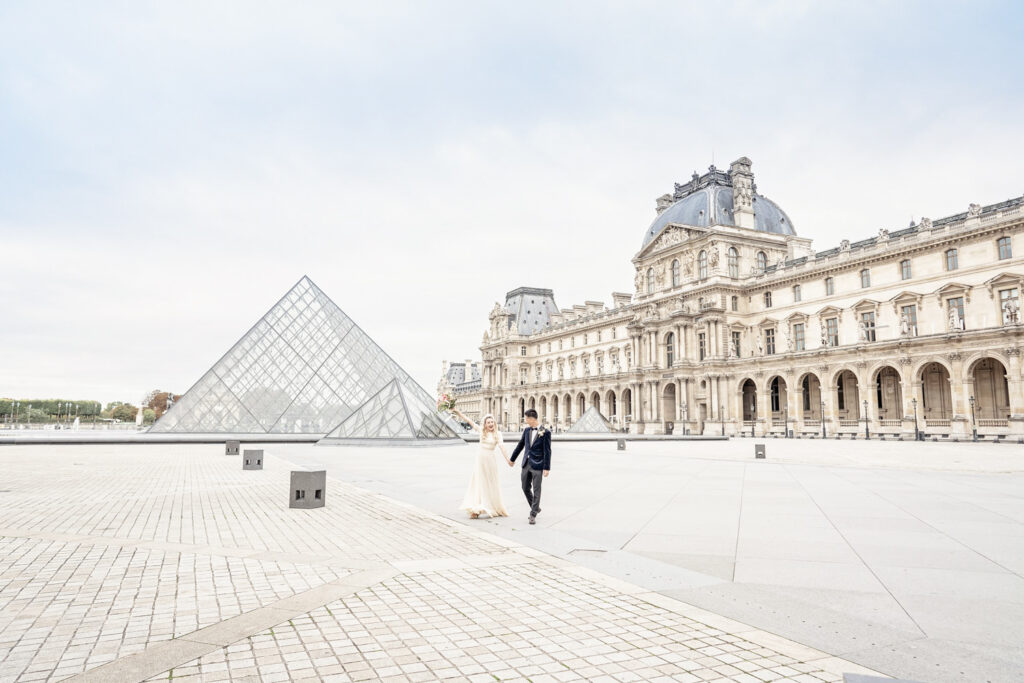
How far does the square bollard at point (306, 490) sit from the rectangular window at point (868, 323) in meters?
43.8

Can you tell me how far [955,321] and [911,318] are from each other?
337 centimetres

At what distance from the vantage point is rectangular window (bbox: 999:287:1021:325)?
1377 inches

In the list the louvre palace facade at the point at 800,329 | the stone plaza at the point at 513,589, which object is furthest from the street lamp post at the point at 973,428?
the stone plaza at the point at 513,589

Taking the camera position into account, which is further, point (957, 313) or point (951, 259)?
point (951, 259)

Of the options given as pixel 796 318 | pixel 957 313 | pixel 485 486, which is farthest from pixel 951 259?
pixel 485 486

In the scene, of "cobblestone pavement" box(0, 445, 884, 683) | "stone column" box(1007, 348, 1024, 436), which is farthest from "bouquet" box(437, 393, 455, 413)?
"stone column" box(1007, 348, 1024, 436)

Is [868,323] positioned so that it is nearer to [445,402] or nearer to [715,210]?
[715,210]

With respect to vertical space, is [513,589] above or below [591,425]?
below

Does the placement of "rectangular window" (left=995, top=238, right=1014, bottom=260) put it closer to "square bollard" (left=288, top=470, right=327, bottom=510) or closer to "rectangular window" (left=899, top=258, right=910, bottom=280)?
"rectangular window" (left=899, top=258, right=910, bottom=280)

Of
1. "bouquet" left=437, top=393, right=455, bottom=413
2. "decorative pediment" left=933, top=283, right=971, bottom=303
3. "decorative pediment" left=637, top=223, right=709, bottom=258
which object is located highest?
"decorative pediment" left=637, top=223, right=709, bottom=258

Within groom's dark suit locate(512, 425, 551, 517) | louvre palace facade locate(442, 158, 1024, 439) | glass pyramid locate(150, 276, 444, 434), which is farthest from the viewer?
glass pyramid locate(150, 276, 444, 434)

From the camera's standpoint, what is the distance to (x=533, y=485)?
8.30 metres

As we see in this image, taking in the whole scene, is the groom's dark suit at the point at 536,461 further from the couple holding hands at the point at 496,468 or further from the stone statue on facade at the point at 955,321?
the stone statue on facade at the point at 955,321

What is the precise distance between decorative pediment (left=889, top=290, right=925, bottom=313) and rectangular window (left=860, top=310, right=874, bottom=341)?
198cm
